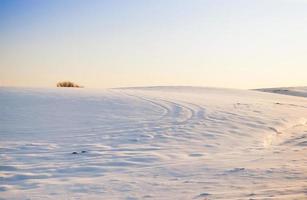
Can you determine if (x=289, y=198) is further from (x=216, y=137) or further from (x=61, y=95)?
(x=61, y=95)

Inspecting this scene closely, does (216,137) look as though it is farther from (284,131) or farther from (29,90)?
(29,90)

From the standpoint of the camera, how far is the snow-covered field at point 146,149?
623 cm

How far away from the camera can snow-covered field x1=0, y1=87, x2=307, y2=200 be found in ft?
20.4

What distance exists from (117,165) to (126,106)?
7925 millimetres

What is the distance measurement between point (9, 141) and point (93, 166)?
3.38m

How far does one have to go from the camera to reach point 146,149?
958 centimetres

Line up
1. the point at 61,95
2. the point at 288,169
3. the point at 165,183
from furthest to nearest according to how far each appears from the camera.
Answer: the point at 61,95, the point at 288,169, the point at 165,183

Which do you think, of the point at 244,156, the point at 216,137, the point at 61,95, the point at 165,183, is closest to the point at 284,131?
the point at 216,137

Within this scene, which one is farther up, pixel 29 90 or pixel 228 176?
pixel 29 90

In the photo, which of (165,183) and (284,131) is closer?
(165,183)

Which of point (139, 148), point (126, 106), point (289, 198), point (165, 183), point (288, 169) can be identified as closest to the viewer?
point (289, 198)

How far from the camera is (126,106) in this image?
1592cm

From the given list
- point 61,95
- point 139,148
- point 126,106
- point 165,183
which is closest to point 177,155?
point 139,148

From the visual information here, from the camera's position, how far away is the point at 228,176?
6707 millimetres
